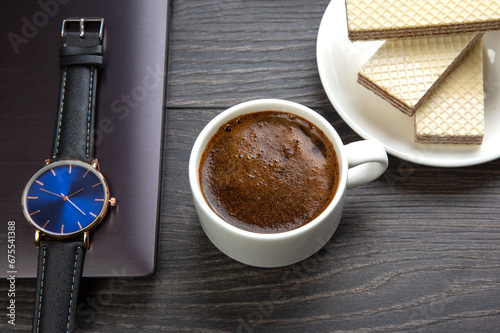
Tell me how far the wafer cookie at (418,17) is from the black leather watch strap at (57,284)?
0.50 metres

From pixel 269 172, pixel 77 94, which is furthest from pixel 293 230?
pixel 77 94

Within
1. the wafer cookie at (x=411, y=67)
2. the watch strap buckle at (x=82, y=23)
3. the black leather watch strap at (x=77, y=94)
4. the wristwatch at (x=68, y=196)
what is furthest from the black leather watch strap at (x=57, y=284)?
the wafer cookie at (x=411, y=67)

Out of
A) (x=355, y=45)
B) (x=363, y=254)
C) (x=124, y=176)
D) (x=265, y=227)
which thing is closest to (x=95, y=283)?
(x=124, y=176)

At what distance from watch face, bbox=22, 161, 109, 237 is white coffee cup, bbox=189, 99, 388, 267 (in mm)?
159

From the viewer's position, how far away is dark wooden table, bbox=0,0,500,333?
→ 0.70 m

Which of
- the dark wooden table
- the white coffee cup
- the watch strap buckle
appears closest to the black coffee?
the white coffee cup

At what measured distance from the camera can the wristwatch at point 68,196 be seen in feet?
2.14

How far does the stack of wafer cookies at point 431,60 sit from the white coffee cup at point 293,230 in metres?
0.12

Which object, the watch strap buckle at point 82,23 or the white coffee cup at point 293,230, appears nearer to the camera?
the white coffee cup at point 293,230

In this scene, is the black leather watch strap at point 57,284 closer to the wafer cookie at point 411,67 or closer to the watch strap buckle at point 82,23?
the watch strap buckle at point 82,23

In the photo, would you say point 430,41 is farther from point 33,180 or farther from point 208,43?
point 33,180

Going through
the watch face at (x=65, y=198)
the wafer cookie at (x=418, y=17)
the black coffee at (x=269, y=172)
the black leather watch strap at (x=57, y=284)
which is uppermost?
the wafer cookie at (x=418, y=17)

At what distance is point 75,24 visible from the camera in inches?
32.5

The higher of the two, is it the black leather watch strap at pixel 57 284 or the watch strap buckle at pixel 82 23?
the watch strap buckle at pixel 82 23
